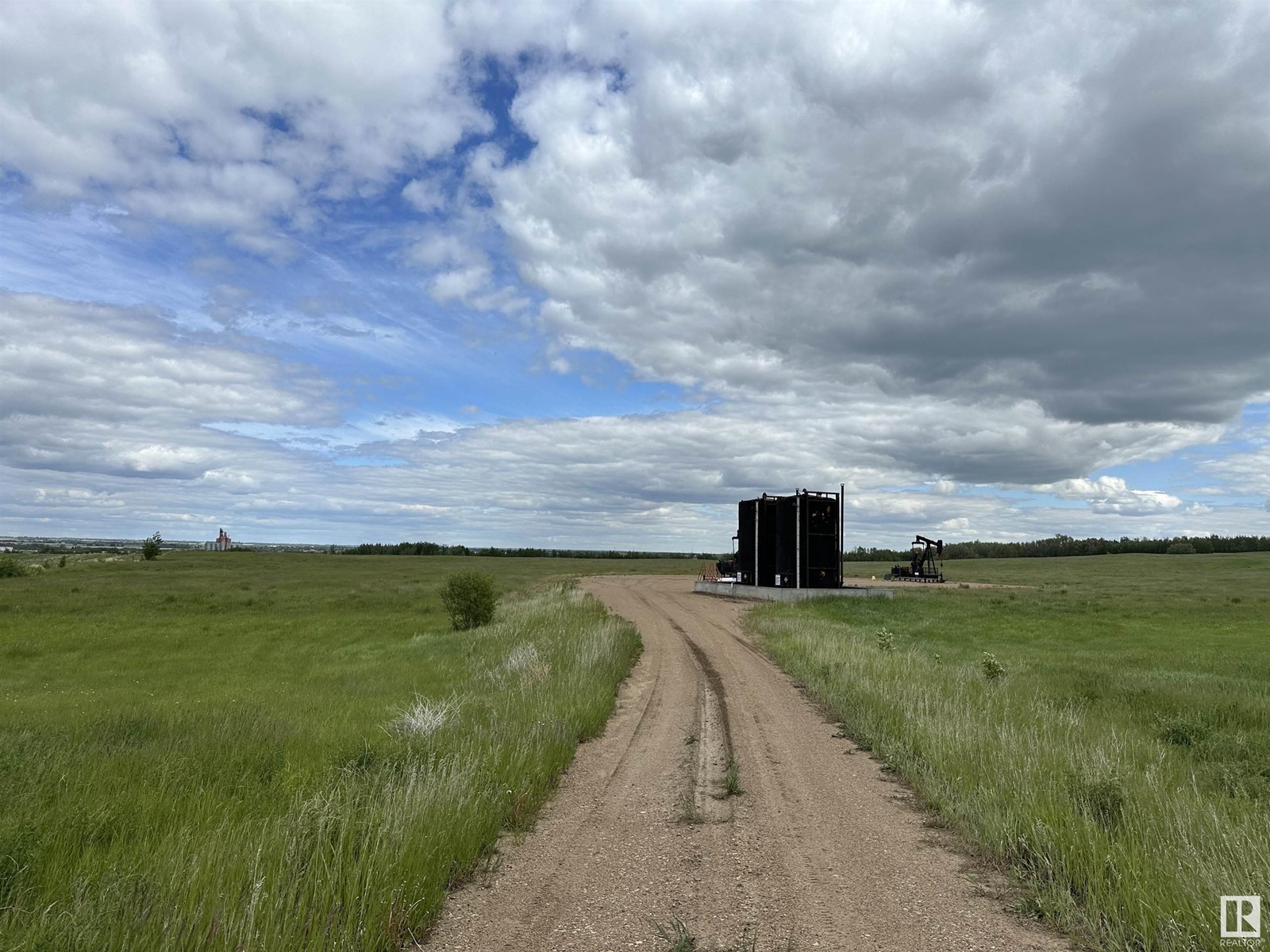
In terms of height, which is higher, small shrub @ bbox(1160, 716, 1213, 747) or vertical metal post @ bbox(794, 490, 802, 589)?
vertical metal post @ bbox(794, 490, 802, 589)

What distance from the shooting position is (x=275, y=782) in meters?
7.88

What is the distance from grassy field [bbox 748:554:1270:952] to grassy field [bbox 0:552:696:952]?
4.51 metres

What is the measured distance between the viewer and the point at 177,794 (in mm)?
7273

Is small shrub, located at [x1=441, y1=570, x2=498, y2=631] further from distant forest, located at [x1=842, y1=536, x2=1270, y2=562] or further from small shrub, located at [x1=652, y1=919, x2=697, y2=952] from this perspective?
distant forest, located at [x1=842, y1=536, x2=1270, y2=562]

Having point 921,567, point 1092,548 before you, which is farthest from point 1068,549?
point 921,567

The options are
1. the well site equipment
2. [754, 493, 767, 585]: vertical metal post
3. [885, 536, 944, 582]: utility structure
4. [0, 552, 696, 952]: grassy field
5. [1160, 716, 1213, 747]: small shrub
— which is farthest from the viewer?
[885, 536, 944, 582]: utility structure

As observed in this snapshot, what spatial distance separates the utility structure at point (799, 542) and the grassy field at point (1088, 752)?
1375cm

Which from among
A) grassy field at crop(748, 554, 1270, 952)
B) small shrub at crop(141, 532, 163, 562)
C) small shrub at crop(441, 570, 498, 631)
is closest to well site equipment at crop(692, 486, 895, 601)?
grassy field at crop(748, 554, 1270, 952)

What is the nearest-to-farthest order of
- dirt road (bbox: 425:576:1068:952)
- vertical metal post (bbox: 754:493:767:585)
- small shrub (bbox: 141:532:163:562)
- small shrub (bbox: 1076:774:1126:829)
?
dirt road (bbox: 425:576:1068:952), small shrub (bbox: 1076:774:1126:829), vertical metal post (bbox: 754:493:767:585), small shrub (bbox: 141:532:163:562)

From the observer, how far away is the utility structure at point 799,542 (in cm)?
4312

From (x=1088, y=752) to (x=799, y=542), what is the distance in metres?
34.7

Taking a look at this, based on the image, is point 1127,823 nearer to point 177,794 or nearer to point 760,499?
point 177,794

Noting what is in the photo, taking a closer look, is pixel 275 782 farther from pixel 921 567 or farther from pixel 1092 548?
pixel 1092 548

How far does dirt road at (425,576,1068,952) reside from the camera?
478 centimetres
